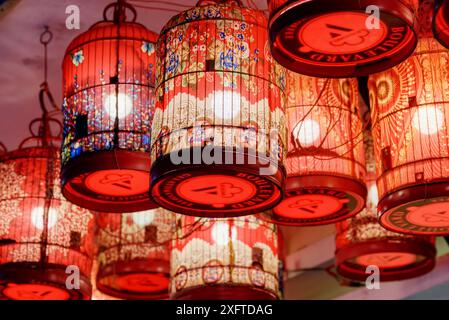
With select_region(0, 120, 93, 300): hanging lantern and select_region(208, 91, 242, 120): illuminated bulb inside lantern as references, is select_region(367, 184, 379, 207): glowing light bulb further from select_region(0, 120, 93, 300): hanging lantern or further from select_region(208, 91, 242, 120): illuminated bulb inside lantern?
select_region(208, 91, 242, 120): illuminated bulb inside lantern

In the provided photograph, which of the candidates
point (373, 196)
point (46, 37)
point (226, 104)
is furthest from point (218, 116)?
point (46, 37)

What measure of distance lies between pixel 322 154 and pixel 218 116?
82cm

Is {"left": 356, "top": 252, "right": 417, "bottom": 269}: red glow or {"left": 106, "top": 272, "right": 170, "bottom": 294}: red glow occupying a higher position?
{"left": 106, "top": 272, "right": 170, "bottom": 294}: red glow

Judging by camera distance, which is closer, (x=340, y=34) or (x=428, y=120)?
(x=340, y=34)

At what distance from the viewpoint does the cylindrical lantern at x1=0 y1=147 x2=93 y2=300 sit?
4.68 metres

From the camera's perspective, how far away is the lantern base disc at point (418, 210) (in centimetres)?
375

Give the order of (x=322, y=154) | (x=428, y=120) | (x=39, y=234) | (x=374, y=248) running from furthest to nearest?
(x=374, y=248), (x=39, y=234), (x=322, y=154), (x=428, y=120)

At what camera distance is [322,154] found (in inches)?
166

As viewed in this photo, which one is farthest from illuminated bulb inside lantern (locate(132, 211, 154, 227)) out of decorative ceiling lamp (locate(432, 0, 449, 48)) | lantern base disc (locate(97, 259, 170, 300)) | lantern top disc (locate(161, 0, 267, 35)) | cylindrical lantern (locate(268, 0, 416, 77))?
decorative ceiling lamp (locate(432, 0, 449, 48))

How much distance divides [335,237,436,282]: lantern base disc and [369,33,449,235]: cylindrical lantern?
3.08 ft

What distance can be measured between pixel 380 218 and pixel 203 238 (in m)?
1.14

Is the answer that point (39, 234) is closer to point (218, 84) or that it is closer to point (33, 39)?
point (33, 39)
